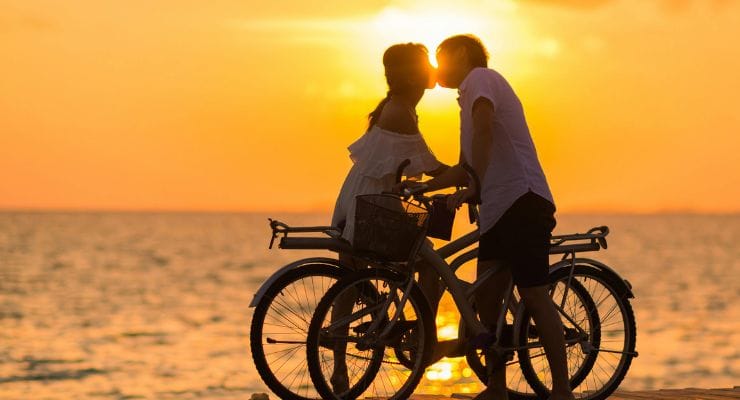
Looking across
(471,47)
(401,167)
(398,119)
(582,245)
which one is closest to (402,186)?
(401,167)

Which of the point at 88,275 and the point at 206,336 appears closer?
the point at 206,336

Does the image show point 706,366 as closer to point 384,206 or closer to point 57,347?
point 57,347

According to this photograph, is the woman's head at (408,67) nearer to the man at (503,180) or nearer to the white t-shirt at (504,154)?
the man at (503,180)

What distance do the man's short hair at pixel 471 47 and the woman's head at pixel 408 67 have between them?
0.18m

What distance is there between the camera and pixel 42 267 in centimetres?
7112

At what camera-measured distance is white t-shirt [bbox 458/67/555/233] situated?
6777 mm

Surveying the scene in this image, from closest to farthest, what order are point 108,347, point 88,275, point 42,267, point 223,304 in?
point 108,347 < point 223,304 < point 88,275 < point 42,267

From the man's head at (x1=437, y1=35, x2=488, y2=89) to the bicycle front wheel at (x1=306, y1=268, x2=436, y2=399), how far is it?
1.10m

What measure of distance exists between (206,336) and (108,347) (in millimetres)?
3071

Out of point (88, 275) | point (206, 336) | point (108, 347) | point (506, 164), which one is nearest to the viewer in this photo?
Answer: point (506, 164)

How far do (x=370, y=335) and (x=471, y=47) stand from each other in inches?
64.2

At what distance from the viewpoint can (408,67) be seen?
7.07 meters

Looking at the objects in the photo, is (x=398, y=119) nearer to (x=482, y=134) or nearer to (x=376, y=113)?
(x=376, y=113)

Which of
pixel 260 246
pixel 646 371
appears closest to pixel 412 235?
pixel 646 371
